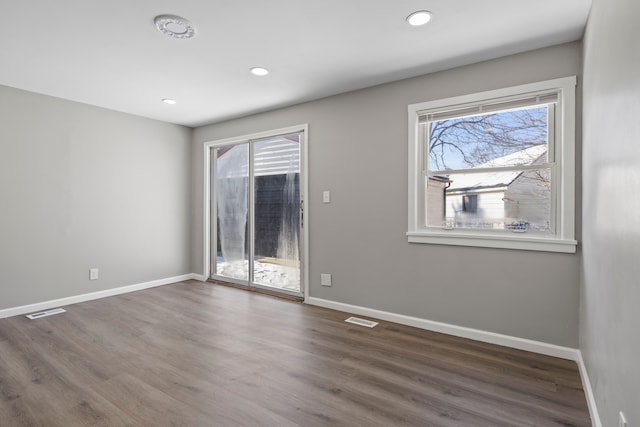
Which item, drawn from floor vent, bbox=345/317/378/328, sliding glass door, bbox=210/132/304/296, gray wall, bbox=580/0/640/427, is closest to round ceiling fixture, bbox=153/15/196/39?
sliding glass door, bbox=210/132/304/296

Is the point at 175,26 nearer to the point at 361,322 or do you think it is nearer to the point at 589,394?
the point at 361,322

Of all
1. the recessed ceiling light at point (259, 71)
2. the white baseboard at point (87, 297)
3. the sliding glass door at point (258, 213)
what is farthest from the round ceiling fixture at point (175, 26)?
the white baseboard at point (87, 297)

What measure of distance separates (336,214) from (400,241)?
2.57 feet

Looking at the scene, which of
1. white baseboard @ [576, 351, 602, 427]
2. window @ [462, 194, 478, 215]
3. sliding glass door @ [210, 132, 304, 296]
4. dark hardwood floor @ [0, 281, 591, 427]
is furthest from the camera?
sliding glass door @ [210, 132, 304, 296]

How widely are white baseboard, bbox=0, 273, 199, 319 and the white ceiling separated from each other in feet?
7.46

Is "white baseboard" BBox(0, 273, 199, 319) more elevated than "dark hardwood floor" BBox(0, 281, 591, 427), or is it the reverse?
"white baseboard" BBox(0, 273, 199, 319)

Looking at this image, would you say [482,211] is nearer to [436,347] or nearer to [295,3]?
[436,347]

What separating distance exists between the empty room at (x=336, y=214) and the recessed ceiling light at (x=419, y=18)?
1 centimetres

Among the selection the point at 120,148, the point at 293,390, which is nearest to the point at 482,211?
the point at 293,390

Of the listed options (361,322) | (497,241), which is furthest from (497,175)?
(361,322)

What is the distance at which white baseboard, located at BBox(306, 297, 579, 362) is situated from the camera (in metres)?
2.47

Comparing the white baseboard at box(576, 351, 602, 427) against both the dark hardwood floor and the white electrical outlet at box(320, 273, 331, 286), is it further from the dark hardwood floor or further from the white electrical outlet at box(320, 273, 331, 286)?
the white electrical outlet at box(320, 273, 331, 286)

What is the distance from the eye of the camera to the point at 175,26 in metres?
2.26

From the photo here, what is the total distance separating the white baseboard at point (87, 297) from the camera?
135 inches
